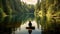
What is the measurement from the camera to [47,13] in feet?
16.3

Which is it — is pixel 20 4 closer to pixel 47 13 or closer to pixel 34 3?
pixel 34 3

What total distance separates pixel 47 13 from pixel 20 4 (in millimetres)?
1129

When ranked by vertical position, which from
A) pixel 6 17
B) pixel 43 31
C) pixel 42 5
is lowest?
pixel 43 31

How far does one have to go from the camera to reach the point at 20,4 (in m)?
5.57

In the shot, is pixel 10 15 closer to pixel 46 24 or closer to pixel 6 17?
pixel 6 17

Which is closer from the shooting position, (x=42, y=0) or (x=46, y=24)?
(x=46, y=24)

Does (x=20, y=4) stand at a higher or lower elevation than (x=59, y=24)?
higher

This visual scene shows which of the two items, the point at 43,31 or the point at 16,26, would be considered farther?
the point at 16,26

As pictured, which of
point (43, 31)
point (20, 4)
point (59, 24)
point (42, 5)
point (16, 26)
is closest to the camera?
point (59, 24)

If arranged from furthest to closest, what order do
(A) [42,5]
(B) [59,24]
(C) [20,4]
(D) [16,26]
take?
(C) [20,4] < (A) [42,5] < (D) [16,26] < (B) [59,24]

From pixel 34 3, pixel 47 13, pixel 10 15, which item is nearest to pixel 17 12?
pixel 10 15

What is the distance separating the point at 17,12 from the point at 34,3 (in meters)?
0.69

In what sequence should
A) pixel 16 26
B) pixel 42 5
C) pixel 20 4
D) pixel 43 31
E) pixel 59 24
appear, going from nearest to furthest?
pixel 59 24 < pixel 43 31 < pixel 16 26 < pixel 42 5 < pixel 20 4

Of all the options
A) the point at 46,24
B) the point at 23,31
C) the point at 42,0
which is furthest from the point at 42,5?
the point at 23,31
